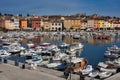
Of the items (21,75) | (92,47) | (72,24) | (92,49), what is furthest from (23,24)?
A: (21,75)

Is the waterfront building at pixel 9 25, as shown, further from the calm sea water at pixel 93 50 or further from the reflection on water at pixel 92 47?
the calm sea water at pixel 93 50

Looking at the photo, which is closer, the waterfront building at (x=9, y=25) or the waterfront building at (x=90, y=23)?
the waterfront building at (x=9, y=25)

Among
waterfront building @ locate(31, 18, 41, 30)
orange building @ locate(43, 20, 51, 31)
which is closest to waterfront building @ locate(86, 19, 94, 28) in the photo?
orange building @ locate(43, 20, 51, 31)

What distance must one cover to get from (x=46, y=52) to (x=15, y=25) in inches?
2680

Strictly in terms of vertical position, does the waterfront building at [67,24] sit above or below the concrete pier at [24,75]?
above

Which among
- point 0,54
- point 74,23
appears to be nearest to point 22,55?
point 0,54

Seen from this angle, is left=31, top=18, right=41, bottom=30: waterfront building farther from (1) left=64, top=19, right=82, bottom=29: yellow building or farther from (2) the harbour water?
(2) the harbour water

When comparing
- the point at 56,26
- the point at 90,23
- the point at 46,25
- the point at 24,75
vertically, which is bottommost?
the point at 24,75

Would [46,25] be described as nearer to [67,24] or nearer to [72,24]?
[67,24]

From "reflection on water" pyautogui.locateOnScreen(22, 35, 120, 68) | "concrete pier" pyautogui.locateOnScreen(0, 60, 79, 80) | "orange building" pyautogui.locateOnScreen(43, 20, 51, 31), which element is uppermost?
"orange building" pyautogui.locateOnScreen(43, 20, 51, 31)

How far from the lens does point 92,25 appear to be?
106688 millimetres

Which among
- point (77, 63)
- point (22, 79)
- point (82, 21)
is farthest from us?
point (82, 21)

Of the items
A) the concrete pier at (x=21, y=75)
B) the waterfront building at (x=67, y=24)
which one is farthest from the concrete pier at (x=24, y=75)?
the waterfront building at (x=67, y=24)

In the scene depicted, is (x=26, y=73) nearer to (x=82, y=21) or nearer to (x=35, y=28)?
(x=35, y=28)
